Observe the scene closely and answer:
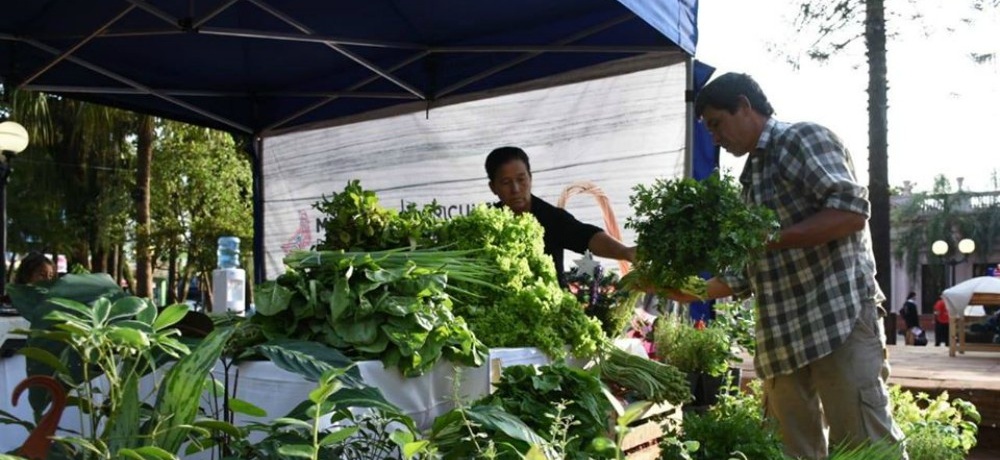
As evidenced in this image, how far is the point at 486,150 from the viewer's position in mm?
6238

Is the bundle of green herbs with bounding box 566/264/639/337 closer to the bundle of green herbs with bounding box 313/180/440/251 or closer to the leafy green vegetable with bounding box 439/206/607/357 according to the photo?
→ the leafy green vegetable with bounding box 439/206/607/357

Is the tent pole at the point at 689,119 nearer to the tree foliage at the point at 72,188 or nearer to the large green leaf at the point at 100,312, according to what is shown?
the large green leaf at the point at 100,312

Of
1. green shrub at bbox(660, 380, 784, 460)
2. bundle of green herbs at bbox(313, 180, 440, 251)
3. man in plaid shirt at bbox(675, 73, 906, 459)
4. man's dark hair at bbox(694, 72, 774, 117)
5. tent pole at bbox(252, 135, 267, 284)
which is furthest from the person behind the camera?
tent pole at bbox(252, 135, 267, 284)

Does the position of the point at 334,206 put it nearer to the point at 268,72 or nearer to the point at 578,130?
the point at 578,130

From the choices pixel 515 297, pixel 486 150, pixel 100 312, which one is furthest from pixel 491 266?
pixel 486 150

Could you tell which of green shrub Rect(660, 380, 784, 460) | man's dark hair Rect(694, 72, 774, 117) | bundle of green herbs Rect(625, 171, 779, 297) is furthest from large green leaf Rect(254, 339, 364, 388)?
man's dark hair Rect(694, 72, 774, 117)

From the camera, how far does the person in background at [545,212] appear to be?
4.04 meters

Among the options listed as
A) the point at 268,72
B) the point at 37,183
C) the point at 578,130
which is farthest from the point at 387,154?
the point at 37,183

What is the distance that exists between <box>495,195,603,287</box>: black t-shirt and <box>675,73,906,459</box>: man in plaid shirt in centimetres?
100

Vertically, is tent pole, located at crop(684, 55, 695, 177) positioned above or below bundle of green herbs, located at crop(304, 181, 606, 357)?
above

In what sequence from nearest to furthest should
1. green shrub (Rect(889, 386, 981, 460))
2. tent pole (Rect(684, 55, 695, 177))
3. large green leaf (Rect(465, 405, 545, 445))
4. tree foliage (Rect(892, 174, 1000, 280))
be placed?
1. large green leaf (Rect(465, 405, 545, 445))
2. green shrub (Rect(889, 386, 981, 460))
3. tent pole (Rect(684, 55, 695, 177))
4. tree foliage (Rect(892, 174, 1000, 280))

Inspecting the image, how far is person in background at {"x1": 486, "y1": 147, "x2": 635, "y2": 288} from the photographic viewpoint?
13.3 feet

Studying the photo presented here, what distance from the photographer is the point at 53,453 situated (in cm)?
157

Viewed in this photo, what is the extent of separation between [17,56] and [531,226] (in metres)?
4.41
